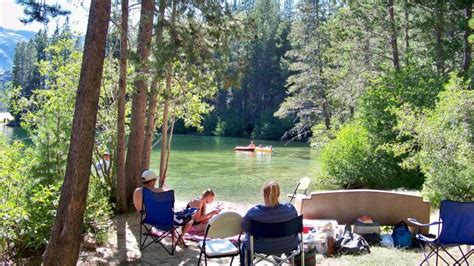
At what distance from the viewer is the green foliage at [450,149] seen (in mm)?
8422

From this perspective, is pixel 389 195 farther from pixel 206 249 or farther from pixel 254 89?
pixel 254 89

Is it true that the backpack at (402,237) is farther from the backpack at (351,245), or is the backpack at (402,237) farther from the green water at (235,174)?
Result: the green water at (235,174)

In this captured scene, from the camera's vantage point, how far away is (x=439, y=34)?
16.3 m

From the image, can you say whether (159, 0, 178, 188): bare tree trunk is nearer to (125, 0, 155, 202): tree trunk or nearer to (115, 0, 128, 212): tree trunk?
(125, 0, 155, 202): tree trunk

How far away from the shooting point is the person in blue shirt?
4.08 m

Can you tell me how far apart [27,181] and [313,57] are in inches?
1172

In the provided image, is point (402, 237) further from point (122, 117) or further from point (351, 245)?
point (122, 117)

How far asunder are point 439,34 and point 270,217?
1435cm

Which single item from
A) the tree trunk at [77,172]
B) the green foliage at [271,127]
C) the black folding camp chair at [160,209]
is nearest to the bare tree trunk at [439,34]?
the black folding camp chair at [160,209]

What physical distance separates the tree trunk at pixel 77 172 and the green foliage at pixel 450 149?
21.1 feet

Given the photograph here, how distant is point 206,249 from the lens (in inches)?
177

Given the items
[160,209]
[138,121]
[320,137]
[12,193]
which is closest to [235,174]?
[320,137]

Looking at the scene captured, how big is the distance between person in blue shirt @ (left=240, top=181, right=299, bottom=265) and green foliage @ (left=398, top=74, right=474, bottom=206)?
525 centimetres

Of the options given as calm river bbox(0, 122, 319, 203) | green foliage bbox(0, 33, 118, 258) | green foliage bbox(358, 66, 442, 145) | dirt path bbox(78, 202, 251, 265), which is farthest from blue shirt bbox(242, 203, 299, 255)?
green foliage bbox(358, 66, 442, 145)
